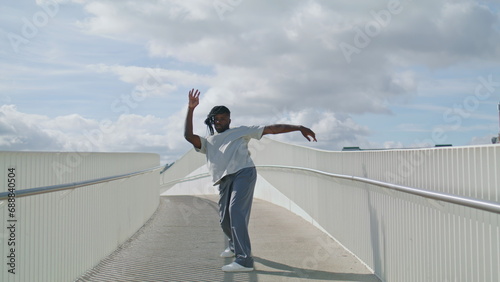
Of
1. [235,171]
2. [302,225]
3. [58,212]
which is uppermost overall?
[235,171]

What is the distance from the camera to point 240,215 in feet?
23.3

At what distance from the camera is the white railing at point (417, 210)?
399 centimetres

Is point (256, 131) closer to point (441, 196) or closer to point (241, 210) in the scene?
point (241, 210)

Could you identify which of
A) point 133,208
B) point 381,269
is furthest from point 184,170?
point 381,269

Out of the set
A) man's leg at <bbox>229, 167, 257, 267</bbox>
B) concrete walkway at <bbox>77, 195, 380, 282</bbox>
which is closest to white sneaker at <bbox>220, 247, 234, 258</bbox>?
concrete walkway at <bbox>77, 195, 380, 282</bbox>

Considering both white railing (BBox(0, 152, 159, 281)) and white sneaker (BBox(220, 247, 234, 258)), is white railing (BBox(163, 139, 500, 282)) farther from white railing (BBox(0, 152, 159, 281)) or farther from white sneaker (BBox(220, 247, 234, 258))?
white railing (BBox(0, 152, 159, 281))

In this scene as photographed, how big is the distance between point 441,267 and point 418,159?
0.99 meters

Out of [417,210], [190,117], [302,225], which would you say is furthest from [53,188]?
[302,225]

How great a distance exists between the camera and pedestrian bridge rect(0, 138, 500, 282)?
14.3ft

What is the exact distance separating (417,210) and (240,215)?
2.43 m

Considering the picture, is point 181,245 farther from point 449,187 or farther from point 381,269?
point 449,187

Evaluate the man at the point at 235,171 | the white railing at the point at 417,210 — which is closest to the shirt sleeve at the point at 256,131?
the man at the point at 235,171

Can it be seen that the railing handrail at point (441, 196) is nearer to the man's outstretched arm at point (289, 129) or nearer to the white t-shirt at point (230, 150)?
the man's outstretched arm at point (289, 129)

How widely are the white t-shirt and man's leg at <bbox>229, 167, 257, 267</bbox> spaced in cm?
12
